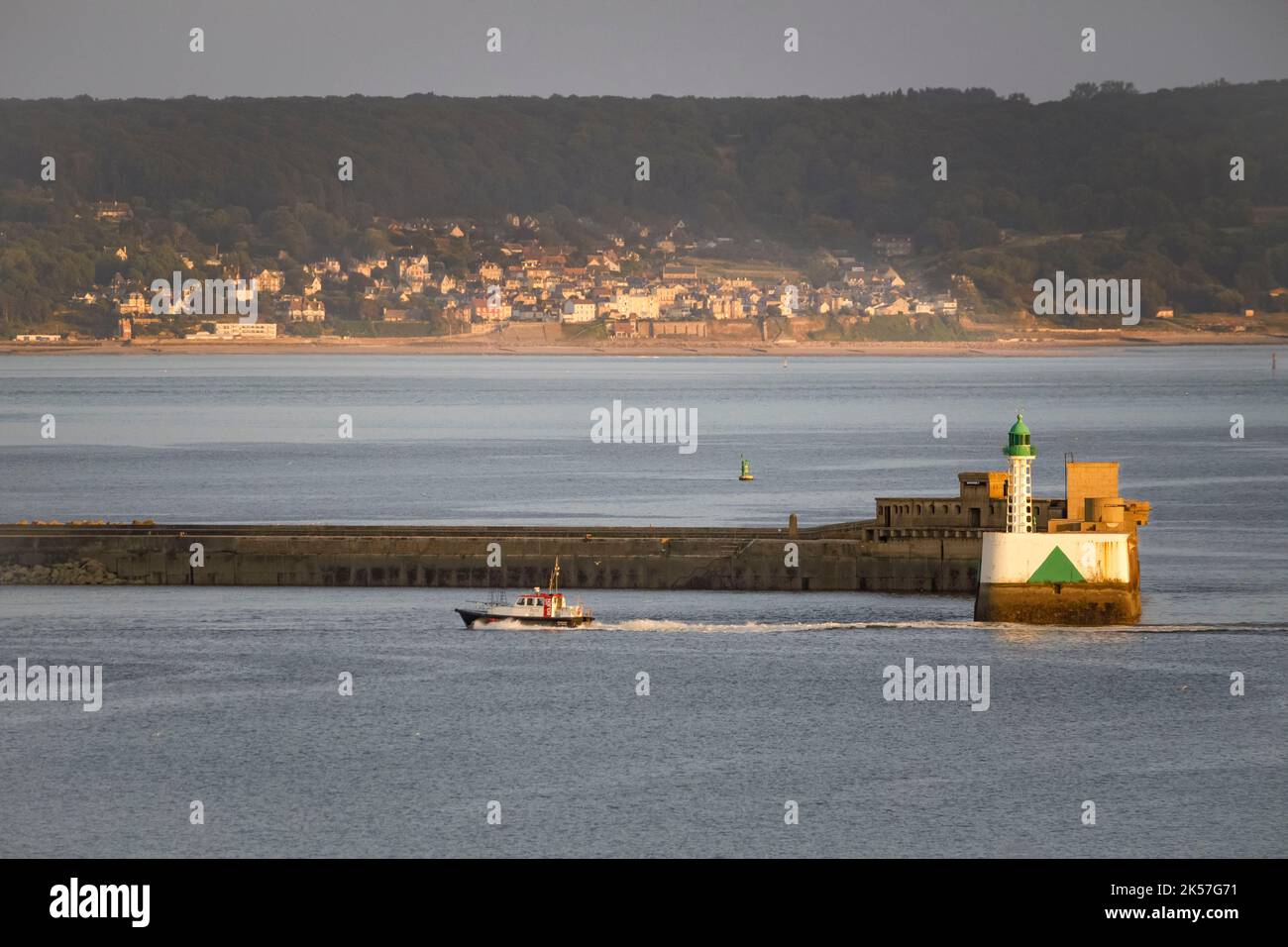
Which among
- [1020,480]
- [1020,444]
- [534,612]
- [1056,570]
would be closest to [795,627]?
[534,612]

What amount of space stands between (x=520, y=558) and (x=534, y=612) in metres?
5.96

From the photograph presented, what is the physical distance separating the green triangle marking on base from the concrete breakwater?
891 cm

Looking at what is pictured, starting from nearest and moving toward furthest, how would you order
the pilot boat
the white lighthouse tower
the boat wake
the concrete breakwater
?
the white lighthouse tower → the boat wake → the pilot boat → the concrete breakwater

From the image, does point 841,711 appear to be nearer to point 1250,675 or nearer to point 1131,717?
point 1131,717

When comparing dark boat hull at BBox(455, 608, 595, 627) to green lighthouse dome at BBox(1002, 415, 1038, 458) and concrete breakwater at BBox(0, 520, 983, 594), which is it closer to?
concrete breakwater at BBox(0, 520, 983, 594)

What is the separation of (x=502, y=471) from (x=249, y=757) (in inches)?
3282

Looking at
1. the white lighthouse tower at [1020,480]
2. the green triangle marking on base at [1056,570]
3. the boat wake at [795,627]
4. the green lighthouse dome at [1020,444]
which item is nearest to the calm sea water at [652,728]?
the boat wake at [795,627]

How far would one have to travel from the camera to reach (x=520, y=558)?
70.8 m

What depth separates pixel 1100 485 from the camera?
205 ft

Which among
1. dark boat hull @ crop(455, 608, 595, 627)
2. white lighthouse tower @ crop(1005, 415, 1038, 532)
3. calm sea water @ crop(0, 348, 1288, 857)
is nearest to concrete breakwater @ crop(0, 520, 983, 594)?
calm sea water @ crop(0, 348, 1288, 857)

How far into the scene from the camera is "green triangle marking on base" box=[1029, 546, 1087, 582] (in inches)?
2297

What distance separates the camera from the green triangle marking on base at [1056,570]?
58.3 m
